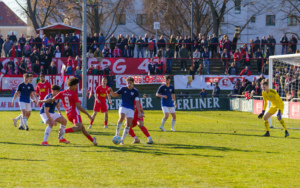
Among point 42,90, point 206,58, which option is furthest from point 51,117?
point 206,58

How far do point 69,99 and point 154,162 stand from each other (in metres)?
3.39

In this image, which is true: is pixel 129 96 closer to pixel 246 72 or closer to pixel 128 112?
pixel 128 112

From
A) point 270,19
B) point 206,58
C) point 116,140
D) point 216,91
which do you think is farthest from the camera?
point 270,19

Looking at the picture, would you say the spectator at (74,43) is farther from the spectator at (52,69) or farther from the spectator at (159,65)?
the spectator at (159,65)

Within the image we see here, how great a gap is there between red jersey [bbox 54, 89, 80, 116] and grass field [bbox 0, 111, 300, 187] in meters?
0.99

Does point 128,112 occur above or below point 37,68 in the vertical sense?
below

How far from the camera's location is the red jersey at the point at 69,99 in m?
11.7

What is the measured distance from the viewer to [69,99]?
1180 centimetres

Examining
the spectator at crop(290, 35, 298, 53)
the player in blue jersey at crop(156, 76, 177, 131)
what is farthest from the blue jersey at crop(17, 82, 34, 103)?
the spectator at crop(290, 35, 298, 53)

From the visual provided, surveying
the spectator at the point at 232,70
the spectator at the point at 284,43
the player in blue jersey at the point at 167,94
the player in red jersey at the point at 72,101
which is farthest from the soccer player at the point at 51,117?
the spectator at the point at 284,43

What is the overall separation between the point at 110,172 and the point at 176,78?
2603cm

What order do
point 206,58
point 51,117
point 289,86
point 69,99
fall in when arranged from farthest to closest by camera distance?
point 206,58
point 289,86
point 51,117
point 69,99

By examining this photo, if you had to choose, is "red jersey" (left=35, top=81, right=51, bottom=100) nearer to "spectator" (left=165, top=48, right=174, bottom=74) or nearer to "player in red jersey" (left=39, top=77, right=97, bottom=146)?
"player in red jersey" (left=39, top=77, right=97, bottom=146)

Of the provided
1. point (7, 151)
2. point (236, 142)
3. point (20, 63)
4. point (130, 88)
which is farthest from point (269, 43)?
point (7, 151)
